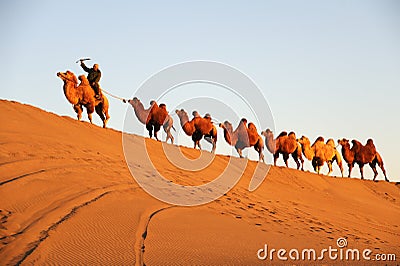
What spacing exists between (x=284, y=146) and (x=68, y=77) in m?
10.6

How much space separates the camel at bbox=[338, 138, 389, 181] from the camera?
28441mm

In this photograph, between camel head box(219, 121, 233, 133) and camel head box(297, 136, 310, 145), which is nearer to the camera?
camel head box(219, 121, 233, 133)

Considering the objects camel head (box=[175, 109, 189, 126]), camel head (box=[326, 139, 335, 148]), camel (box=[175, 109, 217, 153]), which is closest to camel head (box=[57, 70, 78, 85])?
camel (box=[175, 109, 217, 153])

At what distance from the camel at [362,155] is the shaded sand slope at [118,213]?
11.2 meters

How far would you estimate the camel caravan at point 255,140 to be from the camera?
78.3ft

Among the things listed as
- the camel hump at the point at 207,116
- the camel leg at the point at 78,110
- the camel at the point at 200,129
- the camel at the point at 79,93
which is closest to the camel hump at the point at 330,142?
the camel at the point at 200,129

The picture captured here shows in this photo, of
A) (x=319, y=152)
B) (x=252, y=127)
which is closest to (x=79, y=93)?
(x=252, y=127)

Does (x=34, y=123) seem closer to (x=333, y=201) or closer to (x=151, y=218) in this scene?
(x=151, y=218)

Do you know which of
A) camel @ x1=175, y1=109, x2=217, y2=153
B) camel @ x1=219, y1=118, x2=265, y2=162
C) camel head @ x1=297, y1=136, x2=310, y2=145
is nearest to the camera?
camel @ x1=175, y1=109, x2=217, y2=153

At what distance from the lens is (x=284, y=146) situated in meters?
25.9

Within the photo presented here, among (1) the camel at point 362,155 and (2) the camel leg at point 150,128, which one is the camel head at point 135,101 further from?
(1) the camel at point 362,155

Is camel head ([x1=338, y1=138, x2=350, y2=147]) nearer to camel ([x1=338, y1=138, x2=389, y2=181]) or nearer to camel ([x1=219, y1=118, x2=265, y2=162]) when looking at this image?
camel ([x1=338, y1=138, x2=389, y2=181])

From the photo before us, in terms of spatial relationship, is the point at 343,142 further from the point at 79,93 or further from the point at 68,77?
the point at 68,77

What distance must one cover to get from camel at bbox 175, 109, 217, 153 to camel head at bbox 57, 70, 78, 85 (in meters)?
6.54
